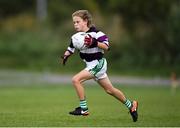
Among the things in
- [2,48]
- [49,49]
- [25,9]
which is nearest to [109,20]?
[49,49]

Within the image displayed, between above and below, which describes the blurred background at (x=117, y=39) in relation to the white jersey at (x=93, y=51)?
above

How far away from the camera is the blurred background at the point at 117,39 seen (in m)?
50.4

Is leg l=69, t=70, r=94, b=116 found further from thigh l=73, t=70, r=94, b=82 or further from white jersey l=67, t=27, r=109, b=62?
white jersey l=67, t=27, r=109, b=62

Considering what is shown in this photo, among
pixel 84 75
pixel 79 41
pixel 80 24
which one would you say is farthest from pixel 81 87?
pixel 80 24

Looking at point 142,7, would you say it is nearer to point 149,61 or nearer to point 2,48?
point 149,61

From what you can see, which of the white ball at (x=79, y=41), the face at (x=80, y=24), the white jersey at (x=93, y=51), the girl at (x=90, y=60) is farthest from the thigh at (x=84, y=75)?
the face at (x=80, y=24)

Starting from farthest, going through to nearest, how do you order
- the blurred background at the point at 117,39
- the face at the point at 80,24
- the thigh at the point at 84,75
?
the blurred background at the point at 117,39
the face at the point at 80,24
the thigh at the point at 84,75

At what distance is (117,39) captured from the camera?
54.9m

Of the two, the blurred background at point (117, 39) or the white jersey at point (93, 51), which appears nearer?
the white jersey at point (93, 51)

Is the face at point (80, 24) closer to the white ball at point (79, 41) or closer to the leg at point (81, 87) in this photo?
the white ball at point (79, 41)

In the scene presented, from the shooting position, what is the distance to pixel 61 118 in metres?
16.6

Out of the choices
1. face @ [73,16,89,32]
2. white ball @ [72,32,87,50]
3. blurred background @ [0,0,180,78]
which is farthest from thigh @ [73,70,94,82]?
blurred background @ [0,0,180,78]

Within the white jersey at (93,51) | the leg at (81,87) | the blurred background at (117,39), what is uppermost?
the blurred background at (117,39)

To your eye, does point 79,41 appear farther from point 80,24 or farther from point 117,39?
point 117,39
